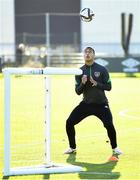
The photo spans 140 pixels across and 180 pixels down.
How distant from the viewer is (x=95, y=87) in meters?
12.3

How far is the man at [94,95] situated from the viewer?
40.2 ft

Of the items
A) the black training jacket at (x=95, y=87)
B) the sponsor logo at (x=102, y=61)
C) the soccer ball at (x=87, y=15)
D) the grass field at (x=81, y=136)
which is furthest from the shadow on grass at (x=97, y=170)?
the sponsor logo at (x=102, y=61)

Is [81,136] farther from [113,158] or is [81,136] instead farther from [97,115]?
[113,158]

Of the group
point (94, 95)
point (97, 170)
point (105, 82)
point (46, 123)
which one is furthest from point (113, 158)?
point (46, 123)

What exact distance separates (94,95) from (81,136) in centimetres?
304

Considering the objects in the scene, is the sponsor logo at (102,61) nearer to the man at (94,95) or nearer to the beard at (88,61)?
the man at (94,95)

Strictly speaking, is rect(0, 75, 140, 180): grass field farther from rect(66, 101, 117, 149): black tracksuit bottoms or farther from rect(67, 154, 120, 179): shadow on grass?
rect(66, 101, 117, 149): black tracksuit bottoms

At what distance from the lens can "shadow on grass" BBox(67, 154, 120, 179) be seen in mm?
10484

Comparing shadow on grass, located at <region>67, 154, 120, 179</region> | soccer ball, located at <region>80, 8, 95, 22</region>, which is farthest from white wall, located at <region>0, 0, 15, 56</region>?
shadow on grass, located at <region>67, 154, 120, 179</region>

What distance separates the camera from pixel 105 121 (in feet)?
40.3

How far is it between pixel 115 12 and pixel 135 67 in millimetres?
10421

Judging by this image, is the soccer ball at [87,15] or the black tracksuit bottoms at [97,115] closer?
the black tracksuit bottoms at [97,115]

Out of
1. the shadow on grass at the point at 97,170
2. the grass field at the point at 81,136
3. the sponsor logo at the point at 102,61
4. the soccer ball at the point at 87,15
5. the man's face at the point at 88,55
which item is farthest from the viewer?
the sponsor logo at the point at 102,61

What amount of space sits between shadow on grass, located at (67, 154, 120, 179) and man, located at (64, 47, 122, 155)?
73 centimetres
